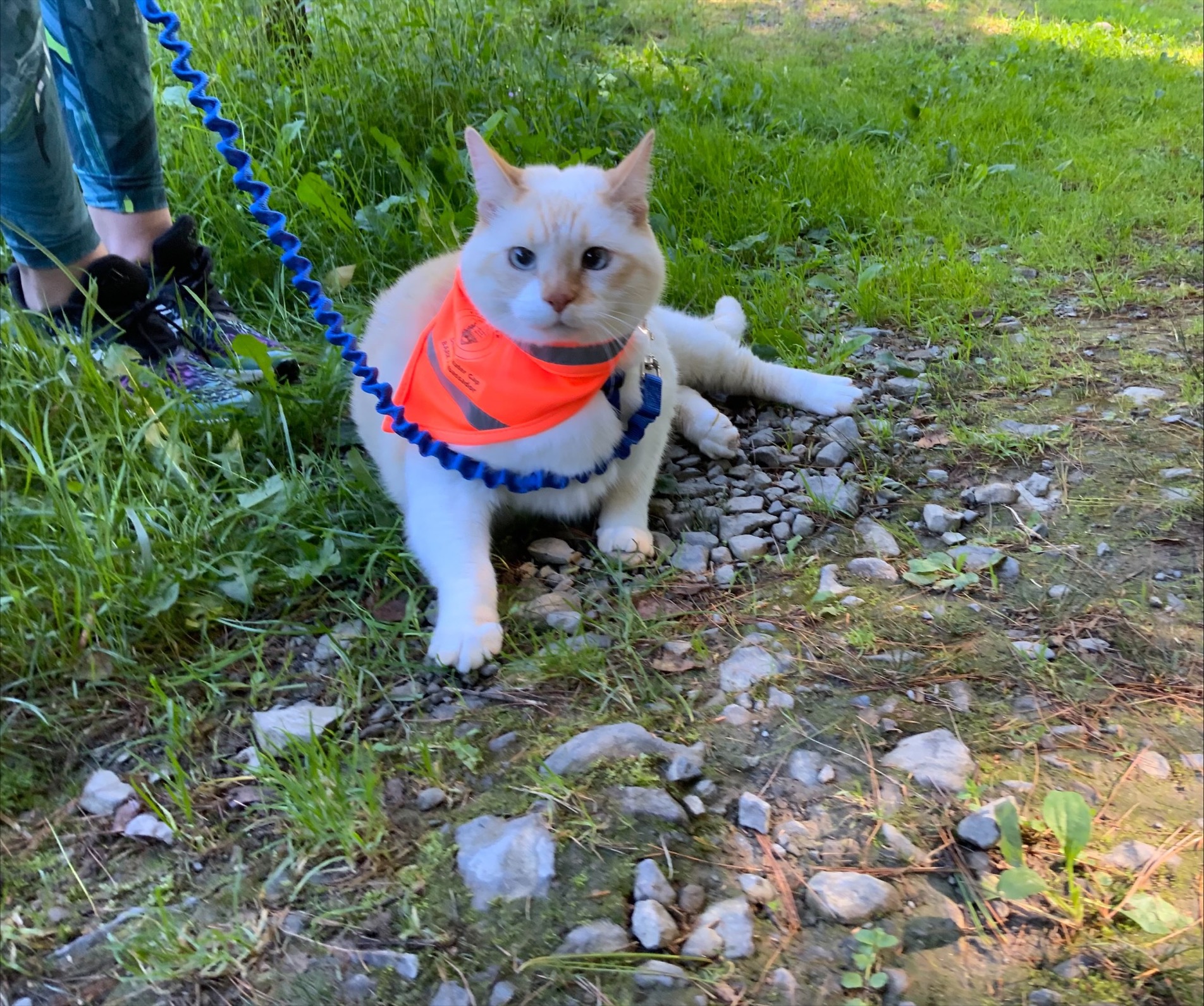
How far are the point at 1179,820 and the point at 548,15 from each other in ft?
16.9

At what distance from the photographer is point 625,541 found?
184cm

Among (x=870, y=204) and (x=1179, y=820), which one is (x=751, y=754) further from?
(x=870, y=204)

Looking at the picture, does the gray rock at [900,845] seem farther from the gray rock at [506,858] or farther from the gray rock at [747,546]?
the gray rock at [747,546]

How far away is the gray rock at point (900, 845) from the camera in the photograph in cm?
116

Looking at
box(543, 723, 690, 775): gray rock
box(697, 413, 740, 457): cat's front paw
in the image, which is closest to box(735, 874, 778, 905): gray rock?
box(543, 723, 690, 775): gray rock

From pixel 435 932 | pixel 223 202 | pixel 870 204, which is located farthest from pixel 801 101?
pixel 435 932

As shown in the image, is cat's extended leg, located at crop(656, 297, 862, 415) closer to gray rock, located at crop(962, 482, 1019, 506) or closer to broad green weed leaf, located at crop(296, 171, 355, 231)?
gray rock, located at crop(962, 482, 1019, 506)

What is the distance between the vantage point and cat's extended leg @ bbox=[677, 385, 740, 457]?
219 cm

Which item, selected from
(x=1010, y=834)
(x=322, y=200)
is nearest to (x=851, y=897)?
(x=1010, y=834)

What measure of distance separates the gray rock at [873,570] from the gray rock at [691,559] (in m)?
0.30

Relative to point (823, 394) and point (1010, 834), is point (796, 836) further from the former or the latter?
point (823, 394)

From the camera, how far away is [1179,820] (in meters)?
1.16

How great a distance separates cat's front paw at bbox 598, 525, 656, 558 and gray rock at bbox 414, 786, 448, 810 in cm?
67

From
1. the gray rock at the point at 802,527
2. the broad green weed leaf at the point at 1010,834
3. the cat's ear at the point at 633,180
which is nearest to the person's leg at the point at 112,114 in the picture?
the cat's ear at the point at 633,180
